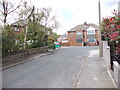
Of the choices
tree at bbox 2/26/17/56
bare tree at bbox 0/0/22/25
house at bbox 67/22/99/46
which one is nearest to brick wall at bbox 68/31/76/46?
house at bbox 67/22/99/46

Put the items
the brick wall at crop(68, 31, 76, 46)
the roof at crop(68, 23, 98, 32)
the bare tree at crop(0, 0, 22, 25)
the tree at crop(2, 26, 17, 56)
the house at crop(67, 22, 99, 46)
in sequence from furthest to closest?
1. the brick wall at crop(68, 31, 76, 46)
2. the roof at crop(68, 23, 98, 32)
3. the house at crop(67, 22, 99, 46)
4. the bare tree at crop(0, 0, 22, 25)
5. the tree at crop(2, 26, 17, 56)

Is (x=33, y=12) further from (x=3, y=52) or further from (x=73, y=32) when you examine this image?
(x=73, y=32)

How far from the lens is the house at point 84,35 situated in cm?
4203

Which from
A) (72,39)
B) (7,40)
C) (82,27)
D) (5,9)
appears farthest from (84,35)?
(7,40)

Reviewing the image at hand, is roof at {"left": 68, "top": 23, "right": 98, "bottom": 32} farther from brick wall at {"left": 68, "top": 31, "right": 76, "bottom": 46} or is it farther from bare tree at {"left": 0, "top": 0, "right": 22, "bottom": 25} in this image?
bare tree at {"left": 0, "top": 0, "right": 22, "bottom": 25}

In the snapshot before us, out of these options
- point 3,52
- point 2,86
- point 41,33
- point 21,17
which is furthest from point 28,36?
point 2,86

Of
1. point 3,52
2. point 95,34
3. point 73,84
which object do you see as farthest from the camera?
point 95,34

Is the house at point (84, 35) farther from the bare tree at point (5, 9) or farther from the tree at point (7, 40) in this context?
the tree at point (7, 40)

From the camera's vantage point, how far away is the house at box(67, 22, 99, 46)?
1655 inches

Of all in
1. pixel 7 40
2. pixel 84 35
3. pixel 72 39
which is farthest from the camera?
pixel 72 39

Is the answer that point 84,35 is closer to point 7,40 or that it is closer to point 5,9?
point 5,9

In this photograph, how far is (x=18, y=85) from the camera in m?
4.80

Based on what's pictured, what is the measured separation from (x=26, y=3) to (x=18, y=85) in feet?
40.9

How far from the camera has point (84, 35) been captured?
143 ft
